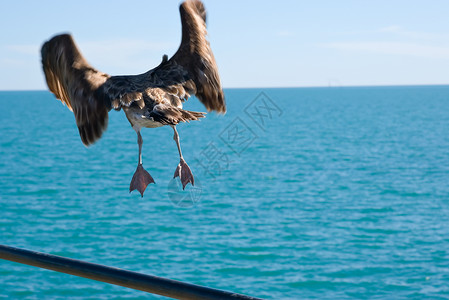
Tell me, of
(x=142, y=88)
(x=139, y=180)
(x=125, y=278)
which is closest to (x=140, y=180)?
(x=139, y=180)

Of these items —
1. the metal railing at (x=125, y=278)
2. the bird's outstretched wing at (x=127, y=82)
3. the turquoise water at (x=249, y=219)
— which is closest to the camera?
the metal railing at (x=125, y=278)

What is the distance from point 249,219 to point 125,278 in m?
46.8

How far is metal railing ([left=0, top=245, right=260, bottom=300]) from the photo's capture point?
10.3 ft

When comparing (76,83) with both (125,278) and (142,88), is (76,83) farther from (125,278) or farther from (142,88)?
(125,278)

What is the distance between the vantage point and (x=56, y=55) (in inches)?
171

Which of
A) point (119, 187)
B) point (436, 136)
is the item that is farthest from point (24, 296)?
point (436, 136)

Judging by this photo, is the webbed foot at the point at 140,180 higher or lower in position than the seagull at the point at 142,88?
lower

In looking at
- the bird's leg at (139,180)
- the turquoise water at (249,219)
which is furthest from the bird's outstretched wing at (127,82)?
the turquoise water at (249,219)

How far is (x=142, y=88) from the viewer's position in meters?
3.87

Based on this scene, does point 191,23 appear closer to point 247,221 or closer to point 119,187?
point 247,221

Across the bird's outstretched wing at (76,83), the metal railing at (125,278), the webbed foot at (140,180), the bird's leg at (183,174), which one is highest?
the bird's outstretched wing at (76,83)

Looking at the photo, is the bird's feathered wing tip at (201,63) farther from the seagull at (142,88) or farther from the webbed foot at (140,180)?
the webbed foot at (140,180)

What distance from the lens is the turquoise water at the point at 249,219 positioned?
36125 millimetres

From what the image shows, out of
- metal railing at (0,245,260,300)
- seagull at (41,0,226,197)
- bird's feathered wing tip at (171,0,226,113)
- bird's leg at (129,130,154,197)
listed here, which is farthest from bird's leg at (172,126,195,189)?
metal railing at (0,245,260,300)
